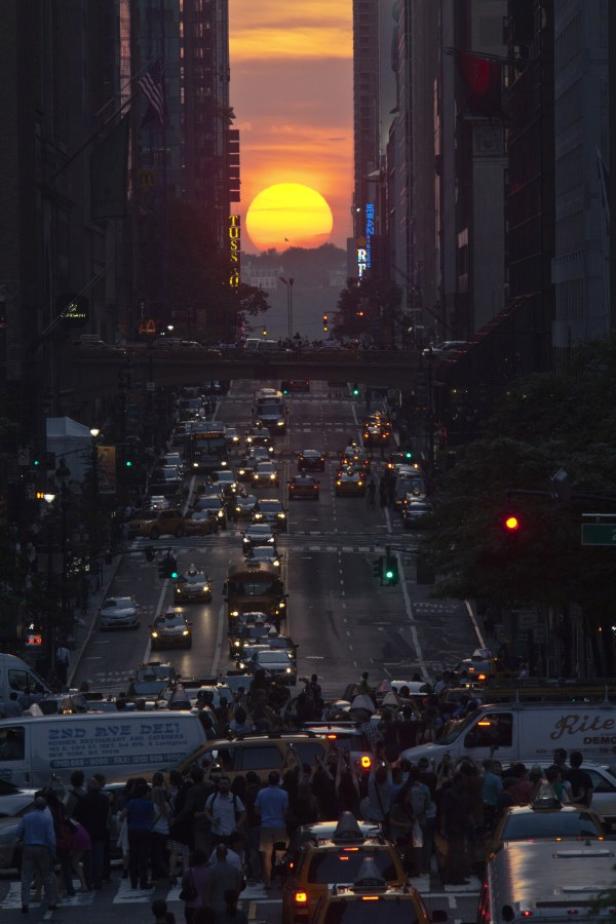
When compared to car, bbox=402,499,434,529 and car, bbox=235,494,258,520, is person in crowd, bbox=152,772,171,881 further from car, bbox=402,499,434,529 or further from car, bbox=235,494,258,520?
car, bbox=235,494,258,520

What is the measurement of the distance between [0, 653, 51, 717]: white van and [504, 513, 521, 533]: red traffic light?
1571 cm

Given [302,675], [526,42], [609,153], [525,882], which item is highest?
[526,42]

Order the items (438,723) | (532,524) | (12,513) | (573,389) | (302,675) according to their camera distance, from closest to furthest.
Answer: (438,723)
(532,524)
(573,389)
(302,675)
(12,513)

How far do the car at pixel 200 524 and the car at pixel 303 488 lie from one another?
15101 millimetres

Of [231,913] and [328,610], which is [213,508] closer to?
[328,610]

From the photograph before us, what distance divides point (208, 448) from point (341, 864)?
113 meters

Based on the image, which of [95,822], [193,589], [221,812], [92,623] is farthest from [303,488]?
[221,812]

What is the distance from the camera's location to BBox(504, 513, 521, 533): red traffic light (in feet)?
113

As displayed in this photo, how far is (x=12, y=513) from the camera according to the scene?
239ft

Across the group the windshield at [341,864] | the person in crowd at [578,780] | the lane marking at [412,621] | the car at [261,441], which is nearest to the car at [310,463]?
the car at [261,441]

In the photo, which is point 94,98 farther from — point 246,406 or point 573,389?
point 573,389

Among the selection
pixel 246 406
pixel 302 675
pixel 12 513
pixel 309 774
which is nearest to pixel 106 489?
pixel 12 513

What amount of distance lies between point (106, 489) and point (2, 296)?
31995mm

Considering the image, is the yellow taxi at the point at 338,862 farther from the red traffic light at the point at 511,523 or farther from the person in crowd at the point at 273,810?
the red traffic light at the point at 511,523
